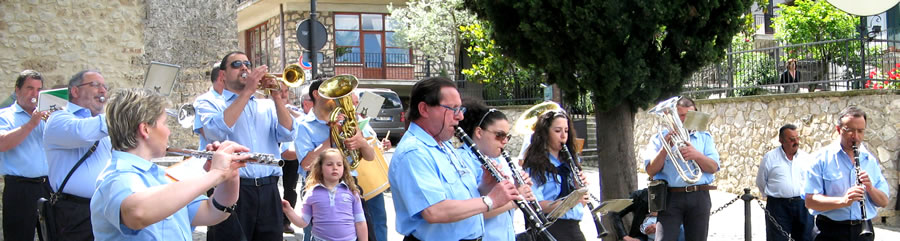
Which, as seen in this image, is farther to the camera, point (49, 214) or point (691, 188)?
point (691, 188)

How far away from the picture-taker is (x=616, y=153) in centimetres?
748

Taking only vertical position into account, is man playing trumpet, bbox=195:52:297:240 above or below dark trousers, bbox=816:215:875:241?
above

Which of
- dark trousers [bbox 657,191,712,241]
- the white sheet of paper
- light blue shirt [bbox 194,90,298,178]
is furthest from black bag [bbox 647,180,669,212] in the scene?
light blue shirt [bbox 194,90,298,178]

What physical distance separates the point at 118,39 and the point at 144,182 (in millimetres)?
7687

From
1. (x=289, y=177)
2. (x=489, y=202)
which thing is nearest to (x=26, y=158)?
(x=289, y=177)

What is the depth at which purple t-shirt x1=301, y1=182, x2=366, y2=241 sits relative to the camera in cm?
579

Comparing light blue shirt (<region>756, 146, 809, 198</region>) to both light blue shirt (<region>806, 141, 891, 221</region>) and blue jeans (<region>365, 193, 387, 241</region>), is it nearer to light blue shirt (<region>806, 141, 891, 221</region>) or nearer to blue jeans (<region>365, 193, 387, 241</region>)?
light blue shirt (<region>806, 141, 891, 221</region>)

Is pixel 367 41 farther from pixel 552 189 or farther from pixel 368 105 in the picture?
pixel 552 189

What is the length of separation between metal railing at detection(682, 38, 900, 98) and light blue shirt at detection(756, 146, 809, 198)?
301 centimetres

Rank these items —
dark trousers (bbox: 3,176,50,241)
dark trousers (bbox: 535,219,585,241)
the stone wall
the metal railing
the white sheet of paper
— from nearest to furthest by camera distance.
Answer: dark trousers (bbox: 535,219,585,241), dark trousers (bbox: 3,176,50,241), the white sheet of paper, the stone wall, the metal railing

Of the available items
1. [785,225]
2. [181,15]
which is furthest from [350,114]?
[181,15]

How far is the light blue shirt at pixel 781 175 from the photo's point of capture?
25.3ft

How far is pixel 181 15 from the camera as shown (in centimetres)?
1141

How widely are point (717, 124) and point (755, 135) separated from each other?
920 mm
